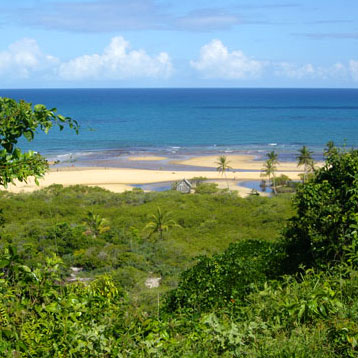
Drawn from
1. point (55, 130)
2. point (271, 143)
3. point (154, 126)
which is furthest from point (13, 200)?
point (154, 126)

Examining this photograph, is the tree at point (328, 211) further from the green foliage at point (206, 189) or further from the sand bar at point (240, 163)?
the sand bar at point (240, 163)

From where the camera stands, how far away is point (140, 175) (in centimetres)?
5919

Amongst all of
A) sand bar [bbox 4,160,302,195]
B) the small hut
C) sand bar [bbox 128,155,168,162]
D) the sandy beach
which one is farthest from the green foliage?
sand bar [bbox 128,155,168,162]

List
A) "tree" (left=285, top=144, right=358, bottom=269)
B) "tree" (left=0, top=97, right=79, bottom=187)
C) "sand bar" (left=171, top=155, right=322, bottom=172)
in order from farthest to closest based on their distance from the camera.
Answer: "sand bar" (left=171, top=155, right=322, bottom=172) → "tree" (left=285, top=144, right=358, bottom=269) → "tree" (left=0, top=97, right=79, bottom=187)

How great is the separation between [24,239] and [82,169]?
3941 cm

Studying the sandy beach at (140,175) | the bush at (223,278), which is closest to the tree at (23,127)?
the bush at (223,278)

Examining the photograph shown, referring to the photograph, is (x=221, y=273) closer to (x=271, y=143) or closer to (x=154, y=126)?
(x=271, y=143)

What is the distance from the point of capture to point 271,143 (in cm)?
8800

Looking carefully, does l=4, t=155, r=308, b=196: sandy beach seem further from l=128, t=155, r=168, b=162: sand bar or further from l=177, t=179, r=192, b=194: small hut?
l=177, t=179, r=192, b=194: small hut

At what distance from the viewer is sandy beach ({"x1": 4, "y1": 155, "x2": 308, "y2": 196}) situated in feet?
176

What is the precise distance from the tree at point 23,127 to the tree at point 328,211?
617cm

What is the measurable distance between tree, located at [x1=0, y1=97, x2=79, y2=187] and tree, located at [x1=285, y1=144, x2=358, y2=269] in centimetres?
617

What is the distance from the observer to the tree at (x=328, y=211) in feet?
29.1

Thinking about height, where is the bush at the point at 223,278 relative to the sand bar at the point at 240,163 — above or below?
above
